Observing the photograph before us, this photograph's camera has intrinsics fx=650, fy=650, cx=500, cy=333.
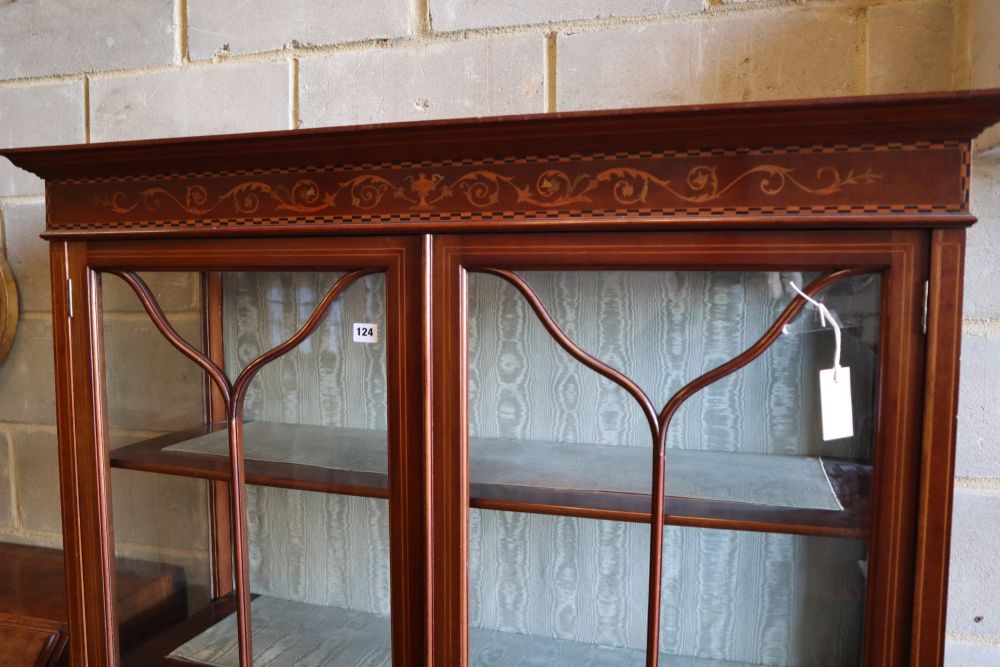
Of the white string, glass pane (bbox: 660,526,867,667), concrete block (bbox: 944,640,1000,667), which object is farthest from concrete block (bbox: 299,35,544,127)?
concrete block (bbox: 944,640,1000,667)

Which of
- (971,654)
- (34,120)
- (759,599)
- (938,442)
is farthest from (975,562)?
(34,120)

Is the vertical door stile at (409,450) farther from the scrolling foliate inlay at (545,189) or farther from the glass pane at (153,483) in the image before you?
the glass pane at (153,483)

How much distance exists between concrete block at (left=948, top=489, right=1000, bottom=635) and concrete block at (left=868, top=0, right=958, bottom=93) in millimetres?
590

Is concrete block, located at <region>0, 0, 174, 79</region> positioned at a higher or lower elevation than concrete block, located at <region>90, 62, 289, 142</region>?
higher

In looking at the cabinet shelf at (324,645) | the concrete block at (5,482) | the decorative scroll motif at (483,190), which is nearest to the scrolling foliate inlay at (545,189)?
the decorative scroll motif at (483,190)

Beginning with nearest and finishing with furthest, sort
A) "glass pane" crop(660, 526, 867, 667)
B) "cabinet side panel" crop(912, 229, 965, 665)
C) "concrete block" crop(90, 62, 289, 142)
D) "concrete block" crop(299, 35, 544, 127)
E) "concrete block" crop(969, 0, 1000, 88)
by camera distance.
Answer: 1. "cabinet side panel" crop(912, 229, 965, 665)
2. "glass pane" crop(660, 526, 867, 667)
3. "concrete block" crop(969, 0, 1000, 88)
4. "concrete block" crop(299, 35, 544, 127)
5. "concrete block" crop(90, 62, 289, 142)

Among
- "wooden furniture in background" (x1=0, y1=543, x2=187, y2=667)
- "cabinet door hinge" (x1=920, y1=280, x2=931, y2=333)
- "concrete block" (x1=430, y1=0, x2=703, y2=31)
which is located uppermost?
"concrete block" (x1=430, y1=0, x2=703, y2=31)

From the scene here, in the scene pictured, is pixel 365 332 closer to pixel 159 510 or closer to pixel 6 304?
pixel 159 510

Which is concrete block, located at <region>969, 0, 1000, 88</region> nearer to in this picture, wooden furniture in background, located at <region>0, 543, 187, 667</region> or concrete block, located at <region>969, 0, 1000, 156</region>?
concrete block, located at <region>969, 0, 1000, 156</region>

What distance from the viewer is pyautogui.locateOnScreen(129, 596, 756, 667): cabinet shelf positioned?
768 millimetres

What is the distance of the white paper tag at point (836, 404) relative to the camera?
0.65 meters

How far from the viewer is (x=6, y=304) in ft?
4.35

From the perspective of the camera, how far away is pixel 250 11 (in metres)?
1.18

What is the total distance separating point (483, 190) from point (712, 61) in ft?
1.75
